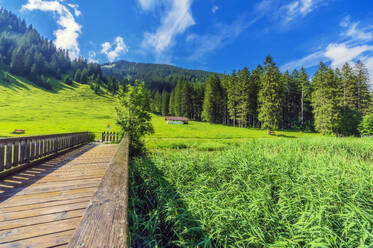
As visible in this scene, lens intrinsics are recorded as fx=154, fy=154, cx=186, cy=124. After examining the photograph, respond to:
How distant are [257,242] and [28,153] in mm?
7542

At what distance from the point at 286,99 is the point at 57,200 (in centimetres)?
5976

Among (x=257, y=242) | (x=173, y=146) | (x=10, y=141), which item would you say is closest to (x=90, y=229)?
(x=257, y=242)

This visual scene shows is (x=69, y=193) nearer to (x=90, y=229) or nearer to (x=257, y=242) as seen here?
(x=90, y=229)

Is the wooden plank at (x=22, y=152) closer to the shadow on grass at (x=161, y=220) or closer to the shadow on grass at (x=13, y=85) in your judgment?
the shadow on grass at (x=161, y=220)

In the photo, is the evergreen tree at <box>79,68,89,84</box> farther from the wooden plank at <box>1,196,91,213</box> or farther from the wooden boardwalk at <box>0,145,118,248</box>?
the wooden plank at <box>1,196,91,213</box>

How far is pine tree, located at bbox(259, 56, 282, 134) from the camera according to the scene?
32156 millimetres

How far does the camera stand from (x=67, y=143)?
8820 millimetres

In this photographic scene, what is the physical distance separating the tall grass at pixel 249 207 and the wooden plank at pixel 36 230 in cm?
113

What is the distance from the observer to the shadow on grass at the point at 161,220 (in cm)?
293

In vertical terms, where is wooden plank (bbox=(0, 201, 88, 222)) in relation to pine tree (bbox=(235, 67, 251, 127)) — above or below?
below

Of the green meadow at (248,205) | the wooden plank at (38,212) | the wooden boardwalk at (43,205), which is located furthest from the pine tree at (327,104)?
the wooden plank at (38,212)

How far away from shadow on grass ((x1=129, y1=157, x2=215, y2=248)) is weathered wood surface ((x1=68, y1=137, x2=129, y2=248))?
1.26m

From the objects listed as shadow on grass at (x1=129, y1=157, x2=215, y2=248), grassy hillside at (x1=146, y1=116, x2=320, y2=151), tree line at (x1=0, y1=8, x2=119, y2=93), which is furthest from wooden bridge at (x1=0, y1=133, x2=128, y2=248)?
tree line at (x1=0, y1=8, x2=119, y2=93)

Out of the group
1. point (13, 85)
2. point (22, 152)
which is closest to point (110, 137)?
point (22, 152)
